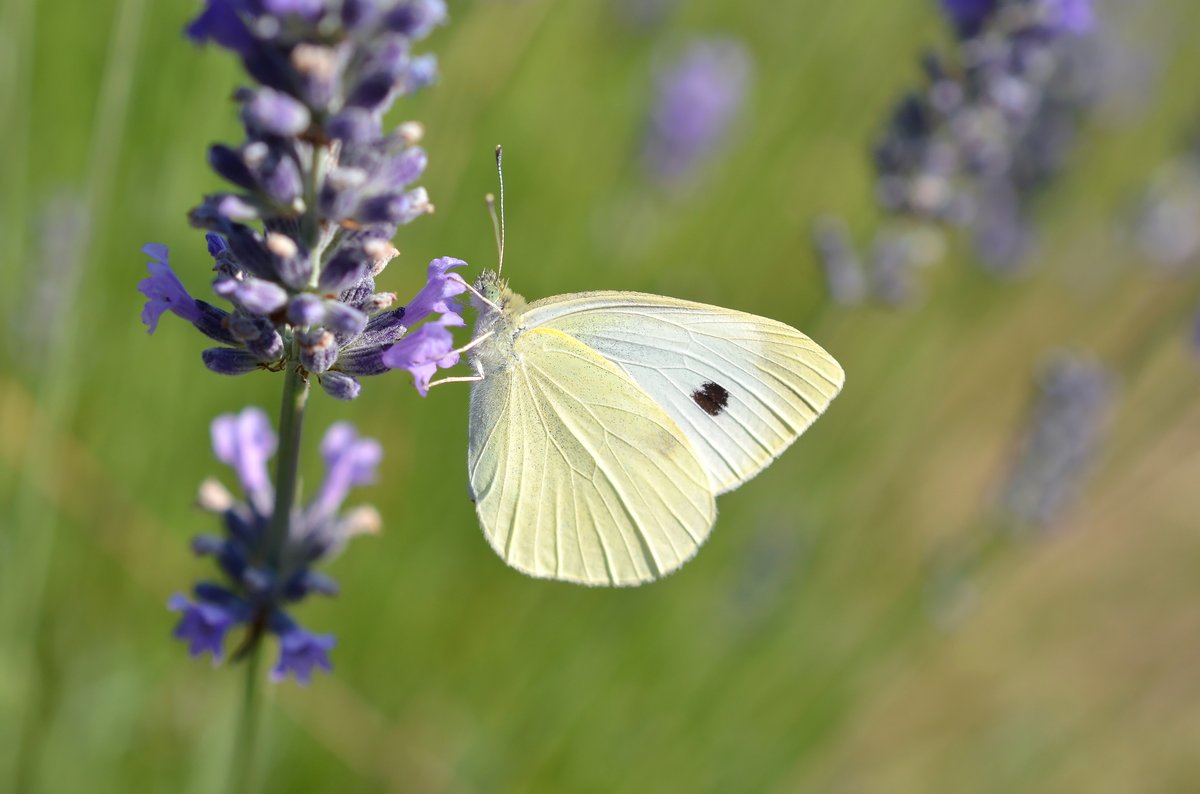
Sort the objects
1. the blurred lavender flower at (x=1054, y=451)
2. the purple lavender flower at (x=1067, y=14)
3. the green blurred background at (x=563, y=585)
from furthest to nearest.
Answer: the blurred lavender flower at (x=1054, y=451) → the green blurred background at (x=563, y=585) → the purple lavender flower at (x=1067, y=14)

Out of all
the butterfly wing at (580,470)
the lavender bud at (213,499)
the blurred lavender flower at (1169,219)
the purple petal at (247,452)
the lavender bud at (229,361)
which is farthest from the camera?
the blurred lavender flower at (1169,219)

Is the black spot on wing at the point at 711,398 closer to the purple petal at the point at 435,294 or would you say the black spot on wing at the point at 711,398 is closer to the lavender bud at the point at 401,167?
the purple petal at the point at 435,294

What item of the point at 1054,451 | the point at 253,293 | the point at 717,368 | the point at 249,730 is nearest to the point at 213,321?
the point at 253,293

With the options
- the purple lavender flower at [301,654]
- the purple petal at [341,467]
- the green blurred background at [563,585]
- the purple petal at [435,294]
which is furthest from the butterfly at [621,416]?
the green blurred background at [563,585]

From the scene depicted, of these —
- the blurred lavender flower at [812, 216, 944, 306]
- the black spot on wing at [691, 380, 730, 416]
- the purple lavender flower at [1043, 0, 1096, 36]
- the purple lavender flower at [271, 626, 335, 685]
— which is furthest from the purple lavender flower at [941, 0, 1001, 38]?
the purple lavender flower at [271, 626, 335, 685]

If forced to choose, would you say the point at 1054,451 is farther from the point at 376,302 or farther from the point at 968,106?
the point at 376,302

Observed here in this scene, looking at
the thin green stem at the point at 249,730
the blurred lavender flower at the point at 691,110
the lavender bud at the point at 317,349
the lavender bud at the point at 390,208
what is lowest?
the thin green stem at the point at 249,730

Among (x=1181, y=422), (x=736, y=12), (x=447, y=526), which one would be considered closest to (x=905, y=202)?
(x=447, y=526)
